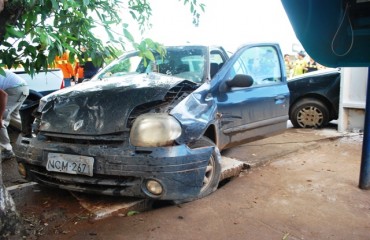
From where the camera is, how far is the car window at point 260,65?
452cm

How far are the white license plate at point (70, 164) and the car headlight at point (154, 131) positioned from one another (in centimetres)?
41

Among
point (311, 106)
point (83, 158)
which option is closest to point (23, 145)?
point (83, 158)

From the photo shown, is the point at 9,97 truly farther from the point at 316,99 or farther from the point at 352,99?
the point at 352,99

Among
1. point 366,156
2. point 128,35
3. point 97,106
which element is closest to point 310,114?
point 366,156

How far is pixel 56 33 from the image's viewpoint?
8.65 ft

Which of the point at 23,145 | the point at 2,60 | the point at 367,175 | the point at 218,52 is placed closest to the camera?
the point at 2,60

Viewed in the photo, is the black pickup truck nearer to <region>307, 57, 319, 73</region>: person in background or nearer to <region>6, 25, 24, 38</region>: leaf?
<region>307, 57, 319, 73</region>: person in background

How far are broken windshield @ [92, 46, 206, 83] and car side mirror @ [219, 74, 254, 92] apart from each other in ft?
0.86

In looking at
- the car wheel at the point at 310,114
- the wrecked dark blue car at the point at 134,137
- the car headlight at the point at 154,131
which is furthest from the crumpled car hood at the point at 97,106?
the car wheel at the point at 310,114

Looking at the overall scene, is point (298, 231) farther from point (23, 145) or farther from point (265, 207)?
point (23, 145)

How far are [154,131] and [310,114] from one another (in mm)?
5189

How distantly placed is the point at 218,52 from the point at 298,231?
7.99ft

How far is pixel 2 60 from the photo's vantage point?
109 inches

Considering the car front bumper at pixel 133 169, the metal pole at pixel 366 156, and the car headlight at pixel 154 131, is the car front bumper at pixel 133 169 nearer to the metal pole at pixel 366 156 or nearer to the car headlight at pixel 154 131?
the car headlight at pixel 154 131
